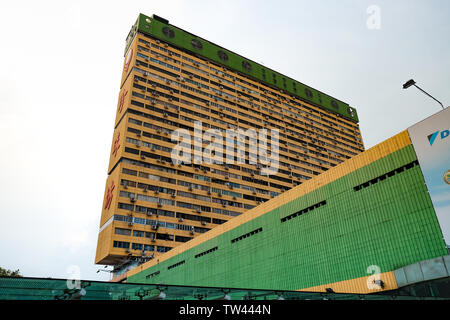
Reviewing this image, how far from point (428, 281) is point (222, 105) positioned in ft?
226

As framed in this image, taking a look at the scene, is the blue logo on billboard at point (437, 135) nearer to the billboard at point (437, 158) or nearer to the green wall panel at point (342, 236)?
the billboard at point (437, 158)

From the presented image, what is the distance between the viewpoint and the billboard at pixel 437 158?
19.8 m

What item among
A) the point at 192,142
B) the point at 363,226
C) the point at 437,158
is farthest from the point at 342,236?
the point at 192,142

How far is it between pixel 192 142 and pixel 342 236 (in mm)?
51028

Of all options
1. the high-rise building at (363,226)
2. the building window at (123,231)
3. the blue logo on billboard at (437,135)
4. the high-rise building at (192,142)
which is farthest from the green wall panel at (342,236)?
the high-rise building at (192,142)

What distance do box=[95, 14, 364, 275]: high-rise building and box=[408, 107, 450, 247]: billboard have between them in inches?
1886

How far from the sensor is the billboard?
19812 millimetres

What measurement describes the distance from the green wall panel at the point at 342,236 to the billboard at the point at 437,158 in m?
0.51

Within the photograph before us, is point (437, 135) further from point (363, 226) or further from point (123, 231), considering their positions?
point (123, 231)

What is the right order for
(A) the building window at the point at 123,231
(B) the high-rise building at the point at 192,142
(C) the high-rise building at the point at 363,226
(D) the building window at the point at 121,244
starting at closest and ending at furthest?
1. (C) the high-rise building at the point at 363,226
2. (D) the building window at the point at 121,244
3. (A) the building window at the point at 123,231
4. (B) the high-rise building at the point at 192,142

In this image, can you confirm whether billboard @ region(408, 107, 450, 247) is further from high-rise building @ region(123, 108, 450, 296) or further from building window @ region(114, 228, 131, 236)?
building window @ region(114, 228, 131, 236)

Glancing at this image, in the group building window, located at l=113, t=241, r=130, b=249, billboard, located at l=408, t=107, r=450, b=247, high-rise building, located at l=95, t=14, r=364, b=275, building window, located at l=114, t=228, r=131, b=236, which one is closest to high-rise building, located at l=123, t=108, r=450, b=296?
billboard, located at l=408, t=107, r=450, b=247
